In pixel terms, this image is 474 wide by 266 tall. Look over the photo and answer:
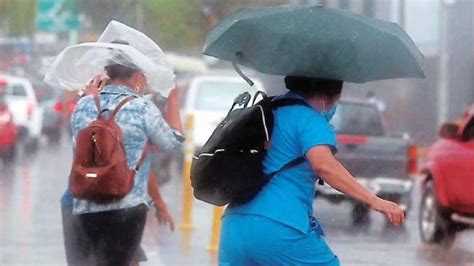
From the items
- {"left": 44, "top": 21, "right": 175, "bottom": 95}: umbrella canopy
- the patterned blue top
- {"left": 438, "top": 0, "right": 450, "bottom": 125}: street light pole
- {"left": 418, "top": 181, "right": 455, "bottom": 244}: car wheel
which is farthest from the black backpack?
{"left": 438, "top": 0, "right": 450, "bottom": 125}: street light pole

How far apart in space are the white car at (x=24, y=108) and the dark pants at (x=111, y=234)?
2088 centimetres

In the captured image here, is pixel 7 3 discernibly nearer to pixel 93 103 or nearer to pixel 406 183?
pixel 406 183

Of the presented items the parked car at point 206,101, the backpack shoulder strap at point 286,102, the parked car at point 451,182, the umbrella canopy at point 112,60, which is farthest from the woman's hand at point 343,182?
the parked car at point 206,101

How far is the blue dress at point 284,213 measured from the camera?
17.0 feet

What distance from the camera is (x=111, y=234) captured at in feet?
21.6

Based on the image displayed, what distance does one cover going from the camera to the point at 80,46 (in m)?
7.11

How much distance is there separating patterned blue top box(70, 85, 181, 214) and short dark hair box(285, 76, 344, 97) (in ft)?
4.29

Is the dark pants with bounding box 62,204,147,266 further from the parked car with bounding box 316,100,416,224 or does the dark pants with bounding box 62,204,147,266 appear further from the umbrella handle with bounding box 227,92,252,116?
the parked car with bounding box 316,100,416,224

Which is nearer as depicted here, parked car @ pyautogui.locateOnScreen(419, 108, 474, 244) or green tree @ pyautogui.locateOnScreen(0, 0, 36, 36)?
parked car @ pyautogui.locateOnScreen(419, 108, 474, 244)

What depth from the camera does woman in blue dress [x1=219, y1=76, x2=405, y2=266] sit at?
5.17m

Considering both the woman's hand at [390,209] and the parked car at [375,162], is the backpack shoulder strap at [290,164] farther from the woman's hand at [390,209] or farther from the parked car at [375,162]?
the parked car at [375,162]

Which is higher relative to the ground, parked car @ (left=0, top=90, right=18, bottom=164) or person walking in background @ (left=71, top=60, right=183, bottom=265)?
person walking in background @ (left=71, top=60, right=183, bottom=265)

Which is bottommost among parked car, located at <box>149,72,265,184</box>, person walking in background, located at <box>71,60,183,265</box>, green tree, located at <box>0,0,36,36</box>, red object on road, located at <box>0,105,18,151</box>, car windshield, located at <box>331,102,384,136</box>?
green tree, located at <box>0,0,36,36</box>

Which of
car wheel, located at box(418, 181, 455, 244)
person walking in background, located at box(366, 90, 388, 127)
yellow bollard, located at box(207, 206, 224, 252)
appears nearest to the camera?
yellow bollard, located at box(207, 206, 224, 252)
